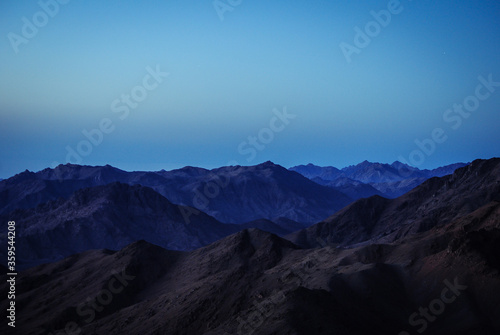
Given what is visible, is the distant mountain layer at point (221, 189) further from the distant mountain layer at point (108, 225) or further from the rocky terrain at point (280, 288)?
the rocky terrain at point (280, 288)

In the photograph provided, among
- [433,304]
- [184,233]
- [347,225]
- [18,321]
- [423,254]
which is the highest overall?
[184,233]

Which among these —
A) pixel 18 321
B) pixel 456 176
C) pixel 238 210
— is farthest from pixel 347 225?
pixel 238 210

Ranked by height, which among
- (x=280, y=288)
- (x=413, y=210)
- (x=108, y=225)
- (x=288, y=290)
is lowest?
(x=413, y=210)

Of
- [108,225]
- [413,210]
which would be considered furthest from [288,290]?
[108,225]

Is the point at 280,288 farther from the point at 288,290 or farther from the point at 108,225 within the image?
the point at 108,225

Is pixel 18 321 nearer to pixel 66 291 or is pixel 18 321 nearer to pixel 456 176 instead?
pixel 66 291

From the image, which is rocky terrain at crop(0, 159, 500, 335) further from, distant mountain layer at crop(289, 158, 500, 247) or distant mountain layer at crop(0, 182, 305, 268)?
distant mountain layer at crop(0, 182, 305, 268)

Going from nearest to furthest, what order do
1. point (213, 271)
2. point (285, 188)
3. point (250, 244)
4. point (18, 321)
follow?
point (18, 321) < point (213, 271) < point (250, 244) < point (285, 188)
